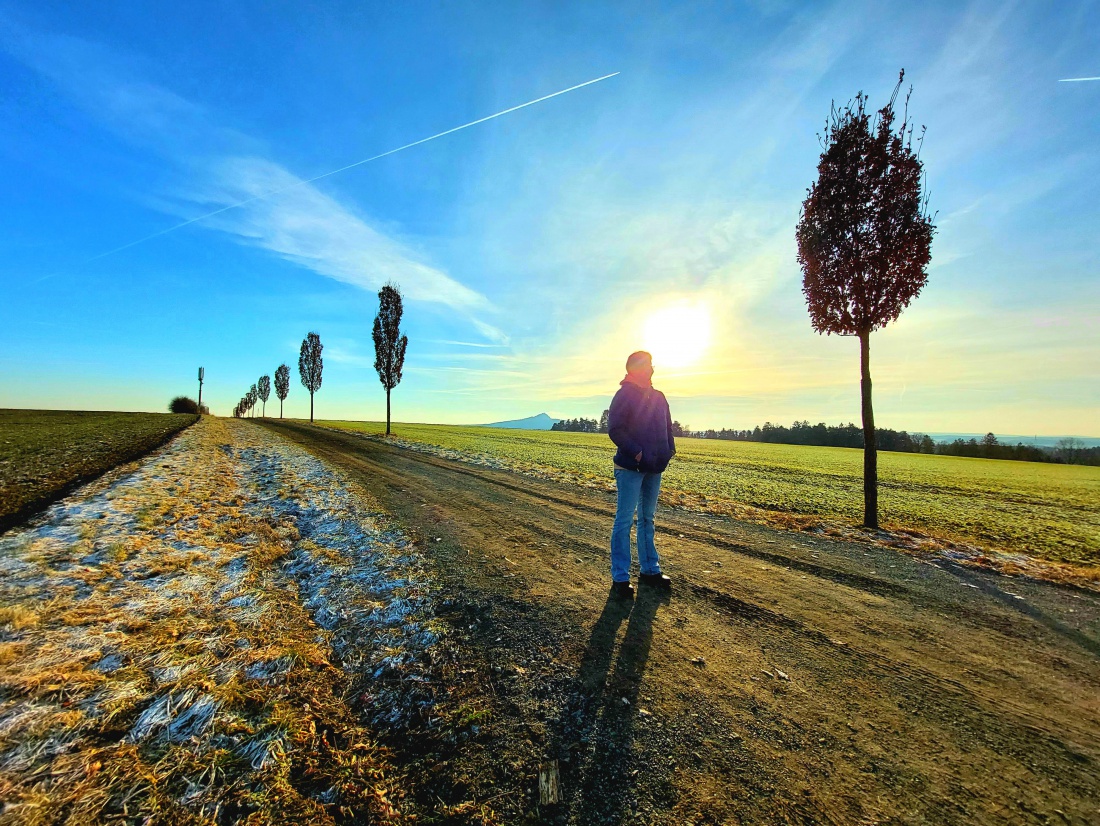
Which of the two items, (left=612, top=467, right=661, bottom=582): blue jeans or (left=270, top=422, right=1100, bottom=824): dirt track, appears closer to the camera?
(left=270, top=422, right=1100, bottom=824): dirt track

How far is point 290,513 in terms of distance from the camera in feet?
26.8

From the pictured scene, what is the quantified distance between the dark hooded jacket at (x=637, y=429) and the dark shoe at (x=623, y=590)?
4.69 feet

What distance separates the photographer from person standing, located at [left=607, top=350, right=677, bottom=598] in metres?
5.21

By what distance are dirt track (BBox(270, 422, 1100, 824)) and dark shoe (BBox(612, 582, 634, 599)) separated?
0.60ft

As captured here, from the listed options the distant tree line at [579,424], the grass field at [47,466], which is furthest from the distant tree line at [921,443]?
the grass field at [47,466]

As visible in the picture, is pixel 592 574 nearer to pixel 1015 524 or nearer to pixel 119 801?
pixel 119 801

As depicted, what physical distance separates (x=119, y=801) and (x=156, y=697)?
0.95 metres

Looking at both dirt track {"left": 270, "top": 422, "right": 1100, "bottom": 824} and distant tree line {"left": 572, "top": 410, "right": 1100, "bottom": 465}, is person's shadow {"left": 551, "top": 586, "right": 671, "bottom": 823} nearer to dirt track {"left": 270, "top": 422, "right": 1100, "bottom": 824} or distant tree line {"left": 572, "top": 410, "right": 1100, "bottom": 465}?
dirt track {"left": 270, "top": 422, "right": 1100, "bottom": 824}

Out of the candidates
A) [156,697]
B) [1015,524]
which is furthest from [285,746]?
[1015,524]

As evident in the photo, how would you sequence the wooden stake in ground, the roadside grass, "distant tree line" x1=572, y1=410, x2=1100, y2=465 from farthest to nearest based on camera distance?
"distant tree line" x1=572, y1=410, x2=1100, y2=465 < the wooden stake in ground < the roadside grass

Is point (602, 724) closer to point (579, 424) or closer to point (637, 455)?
point (637, 455)

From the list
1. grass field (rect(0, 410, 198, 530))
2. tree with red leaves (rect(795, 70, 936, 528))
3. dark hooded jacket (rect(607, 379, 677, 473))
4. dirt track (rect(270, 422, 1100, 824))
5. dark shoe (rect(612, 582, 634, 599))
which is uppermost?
tree with red leaves (rect(795, 70, 936, 528))

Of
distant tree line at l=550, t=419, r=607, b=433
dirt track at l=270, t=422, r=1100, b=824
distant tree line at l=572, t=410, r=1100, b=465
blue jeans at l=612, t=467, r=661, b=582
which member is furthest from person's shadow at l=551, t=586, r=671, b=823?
distant tree line at l=550, t=419, r=607, b=433

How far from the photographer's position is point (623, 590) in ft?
16.5
